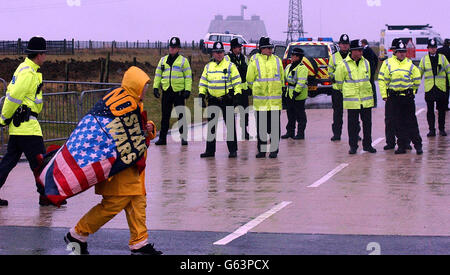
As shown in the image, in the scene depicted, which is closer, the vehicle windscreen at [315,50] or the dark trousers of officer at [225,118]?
the dark trousers of officer at [225,118]

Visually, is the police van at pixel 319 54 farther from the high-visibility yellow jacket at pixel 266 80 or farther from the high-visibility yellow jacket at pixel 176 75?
the high-visibility yellow jacket at pixel 266 80

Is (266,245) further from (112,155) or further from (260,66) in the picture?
(260,66)

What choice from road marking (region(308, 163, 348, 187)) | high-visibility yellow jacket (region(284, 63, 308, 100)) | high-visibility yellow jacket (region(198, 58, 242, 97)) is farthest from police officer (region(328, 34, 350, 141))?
road marking (region(308, 163, 348, 187))

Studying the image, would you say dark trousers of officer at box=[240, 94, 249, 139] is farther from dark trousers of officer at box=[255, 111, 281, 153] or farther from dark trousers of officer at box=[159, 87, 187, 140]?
dark trousers of officer at box=[255, 111, 281, 153]

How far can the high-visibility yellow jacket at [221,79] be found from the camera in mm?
15555

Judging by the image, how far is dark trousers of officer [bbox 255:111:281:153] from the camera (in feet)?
51.9

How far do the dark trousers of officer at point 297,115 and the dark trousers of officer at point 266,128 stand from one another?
2.84 m

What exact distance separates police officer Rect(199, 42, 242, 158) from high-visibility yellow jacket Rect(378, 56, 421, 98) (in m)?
2.46

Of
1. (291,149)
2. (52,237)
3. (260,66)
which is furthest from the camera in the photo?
(291,149)

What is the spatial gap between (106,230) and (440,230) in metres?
3.46

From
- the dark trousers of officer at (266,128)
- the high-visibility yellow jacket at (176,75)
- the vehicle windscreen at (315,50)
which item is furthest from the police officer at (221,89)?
the vehicle windscreen at (315,50)

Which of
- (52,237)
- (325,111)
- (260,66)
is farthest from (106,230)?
(325,111)

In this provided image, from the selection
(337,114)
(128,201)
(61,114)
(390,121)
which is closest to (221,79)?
(390,121)

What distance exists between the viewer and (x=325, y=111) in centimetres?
2552
